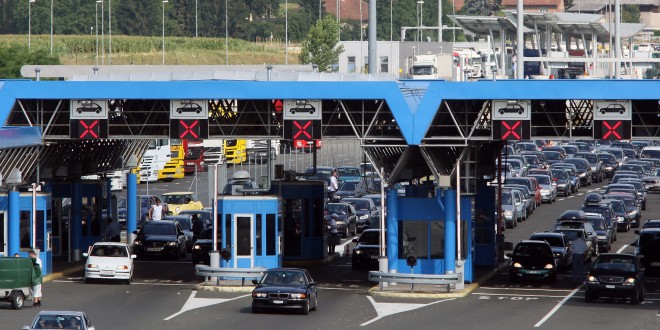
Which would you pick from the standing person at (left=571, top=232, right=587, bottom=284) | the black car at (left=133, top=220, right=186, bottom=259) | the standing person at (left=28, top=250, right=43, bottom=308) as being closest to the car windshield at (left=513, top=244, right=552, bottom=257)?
the standing person at (left=571, top=232, right=587, bottom=284)

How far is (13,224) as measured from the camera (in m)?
43.5

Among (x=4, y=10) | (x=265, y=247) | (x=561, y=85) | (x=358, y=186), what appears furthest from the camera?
(x=4, y=10)

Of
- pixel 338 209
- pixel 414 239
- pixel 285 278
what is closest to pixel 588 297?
pixel 414 239

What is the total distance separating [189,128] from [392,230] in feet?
21.5

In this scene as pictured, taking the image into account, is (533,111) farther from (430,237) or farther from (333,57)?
(333,57)

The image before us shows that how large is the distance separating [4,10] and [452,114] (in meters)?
144

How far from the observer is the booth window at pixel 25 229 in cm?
4431

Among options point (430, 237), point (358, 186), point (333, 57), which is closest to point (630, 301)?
point (430, 237)

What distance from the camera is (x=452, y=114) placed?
139 feet

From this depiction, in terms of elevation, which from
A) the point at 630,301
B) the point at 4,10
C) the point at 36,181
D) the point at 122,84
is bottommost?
the point at 630,301

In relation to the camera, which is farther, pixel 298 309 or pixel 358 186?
pixel 358 186

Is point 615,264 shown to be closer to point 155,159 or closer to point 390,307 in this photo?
point 390,307

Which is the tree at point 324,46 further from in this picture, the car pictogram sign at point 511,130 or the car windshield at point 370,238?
the car pictogram sign at point 511,130

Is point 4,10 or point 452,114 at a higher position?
point 4,10
